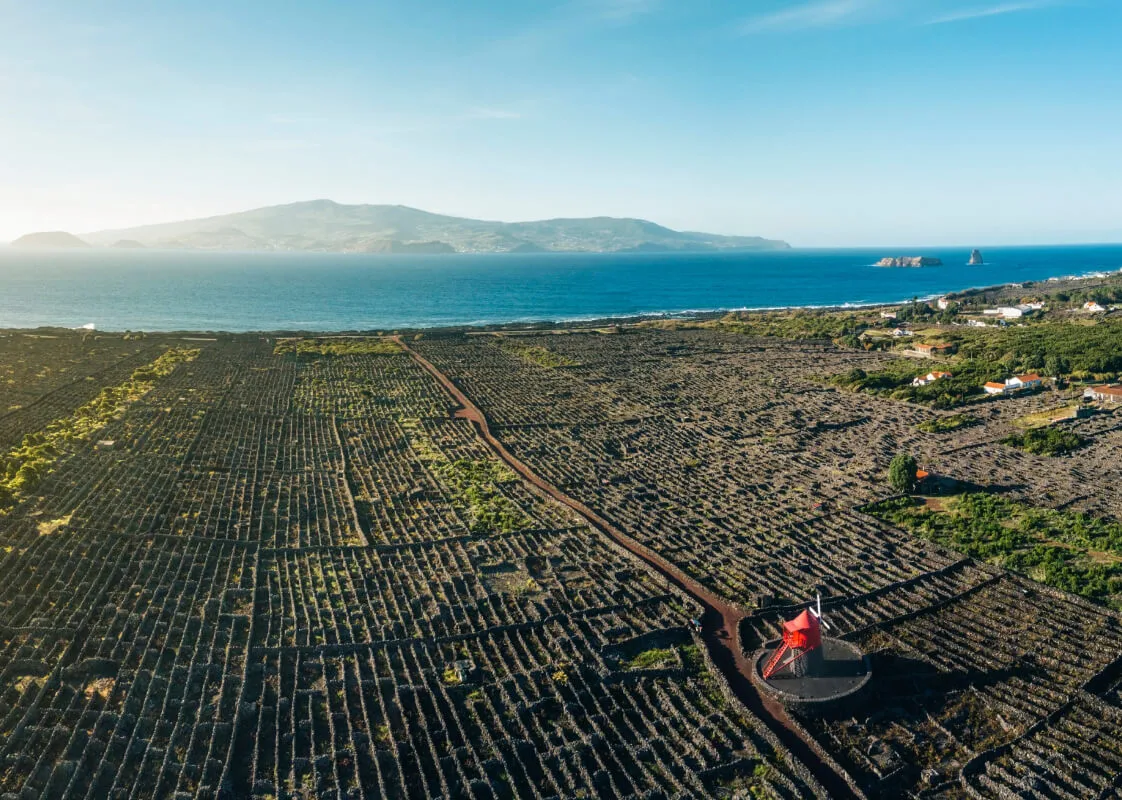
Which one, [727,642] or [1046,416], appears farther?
[1046,416]

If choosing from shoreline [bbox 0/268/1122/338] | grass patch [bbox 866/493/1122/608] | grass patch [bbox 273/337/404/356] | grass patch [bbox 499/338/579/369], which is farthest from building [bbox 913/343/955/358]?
grass patch [bbox 273/337/404/356]

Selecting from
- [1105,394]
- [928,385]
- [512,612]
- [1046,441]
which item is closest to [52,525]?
[512,612]

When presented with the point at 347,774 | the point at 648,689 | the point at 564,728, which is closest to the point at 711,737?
the point at 648,689

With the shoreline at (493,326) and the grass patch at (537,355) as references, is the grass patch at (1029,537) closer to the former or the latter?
the grass patch at (537,355)

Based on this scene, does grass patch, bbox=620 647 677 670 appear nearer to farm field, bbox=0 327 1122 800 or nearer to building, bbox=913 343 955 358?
farm field, bbox=0 327 1122 800

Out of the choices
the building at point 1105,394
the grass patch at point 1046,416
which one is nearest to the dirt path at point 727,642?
the grass patch at point 1046,416

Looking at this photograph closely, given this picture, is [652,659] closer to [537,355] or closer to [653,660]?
[653,660]
